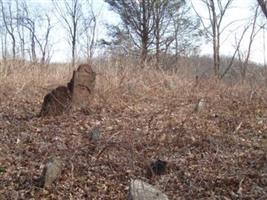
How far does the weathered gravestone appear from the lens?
8.62m

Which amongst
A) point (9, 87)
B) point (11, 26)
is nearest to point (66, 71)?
point (9, 87)

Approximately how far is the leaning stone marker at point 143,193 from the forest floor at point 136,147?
38 cm

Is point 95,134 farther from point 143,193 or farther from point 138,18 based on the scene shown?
point 138,18

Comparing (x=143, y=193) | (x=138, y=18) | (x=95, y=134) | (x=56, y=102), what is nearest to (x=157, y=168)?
(x=143, y=193)

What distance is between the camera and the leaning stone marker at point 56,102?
8.60 metres

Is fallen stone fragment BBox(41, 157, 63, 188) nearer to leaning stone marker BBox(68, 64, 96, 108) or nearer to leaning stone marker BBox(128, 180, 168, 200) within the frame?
leaning stone marker BBox(128, 180, 168, 200)

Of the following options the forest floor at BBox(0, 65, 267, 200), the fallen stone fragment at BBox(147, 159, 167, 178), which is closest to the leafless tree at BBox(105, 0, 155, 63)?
the forest floor at BBox(0, 65, 267, 200)

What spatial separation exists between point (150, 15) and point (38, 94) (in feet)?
42.0

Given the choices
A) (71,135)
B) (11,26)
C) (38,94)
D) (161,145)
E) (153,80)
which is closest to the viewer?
(161,145)

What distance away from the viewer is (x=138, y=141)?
268 inches

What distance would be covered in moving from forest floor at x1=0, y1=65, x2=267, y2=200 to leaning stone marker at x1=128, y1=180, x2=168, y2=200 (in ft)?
1.24

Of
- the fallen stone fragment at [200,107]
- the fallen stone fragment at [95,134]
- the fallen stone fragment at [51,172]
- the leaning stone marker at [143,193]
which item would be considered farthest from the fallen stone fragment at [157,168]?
the fallen stone fragment at [200,107]

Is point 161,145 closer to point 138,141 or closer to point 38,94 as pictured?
point 138,141

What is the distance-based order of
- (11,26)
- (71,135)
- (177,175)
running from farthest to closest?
(11,26), (71,135), (177,175)
